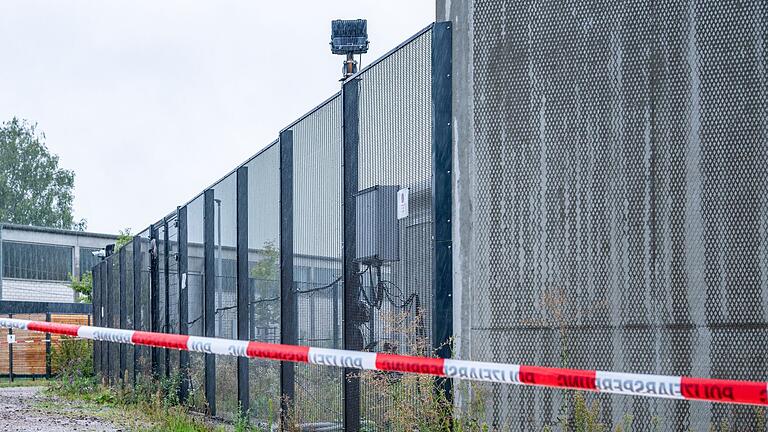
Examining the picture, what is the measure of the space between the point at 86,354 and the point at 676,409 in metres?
24.2

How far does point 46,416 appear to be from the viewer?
50.6 feet

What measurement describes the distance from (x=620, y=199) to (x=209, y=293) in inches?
316

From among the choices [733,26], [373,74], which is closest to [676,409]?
[733,26]

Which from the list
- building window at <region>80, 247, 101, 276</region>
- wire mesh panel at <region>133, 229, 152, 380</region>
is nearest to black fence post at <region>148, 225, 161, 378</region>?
wire mesh panel at <region>133, 229, 152, 380</region>

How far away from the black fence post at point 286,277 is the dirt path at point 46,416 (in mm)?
3338

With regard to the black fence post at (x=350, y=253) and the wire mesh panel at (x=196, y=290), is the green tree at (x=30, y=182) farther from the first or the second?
the black fence post at (x=350, y=253)

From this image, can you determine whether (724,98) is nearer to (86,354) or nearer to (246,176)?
(246,176)

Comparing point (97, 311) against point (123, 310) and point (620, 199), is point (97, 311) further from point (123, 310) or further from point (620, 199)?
point (620, 199)

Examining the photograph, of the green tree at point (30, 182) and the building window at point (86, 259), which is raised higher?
the green tree at point (30, 182)

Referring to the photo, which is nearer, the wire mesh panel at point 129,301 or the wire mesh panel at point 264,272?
the wire mesh panel at point 264,272

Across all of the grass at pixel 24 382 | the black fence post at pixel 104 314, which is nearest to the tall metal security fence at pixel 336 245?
the black fence post at pixel 104 314

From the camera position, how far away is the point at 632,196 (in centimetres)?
701

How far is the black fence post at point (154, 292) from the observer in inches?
704

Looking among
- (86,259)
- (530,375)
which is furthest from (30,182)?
(530,375)
